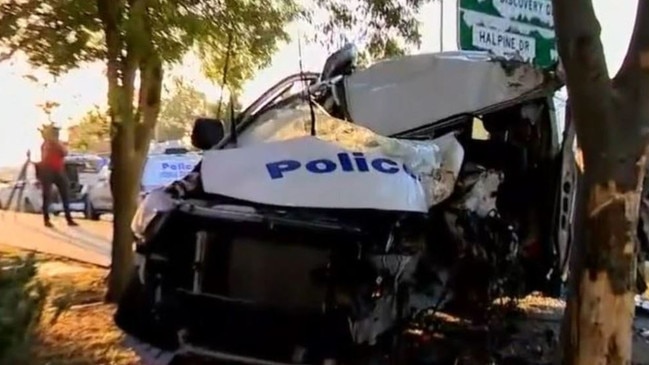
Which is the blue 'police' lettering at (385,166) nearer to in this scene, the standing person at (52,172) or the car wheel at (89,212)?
the standing person at (52,172)

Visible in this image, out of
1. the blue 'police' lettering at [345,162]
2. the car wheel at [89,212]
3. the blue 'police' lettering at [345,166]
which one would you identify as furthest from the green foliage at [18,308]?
the car wheel at [89,212]

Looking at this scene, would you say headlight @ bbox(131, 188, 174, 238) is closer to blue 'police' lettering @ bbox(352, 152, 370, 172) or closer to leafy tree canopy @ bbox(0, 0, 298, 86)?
blue 'police' lettering @ bbox(352, 152, 370, 172)

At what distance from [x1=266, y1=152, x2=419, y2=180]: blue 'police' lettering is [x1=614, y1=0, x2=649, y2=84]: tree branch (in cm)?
140

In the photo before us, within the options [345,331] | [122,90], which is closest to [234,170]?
[345,331]

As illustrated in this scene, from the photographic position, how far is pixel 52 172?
1578cm

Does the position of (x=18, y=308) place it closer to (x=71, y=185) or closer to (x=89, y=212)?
(x=89, y=212)

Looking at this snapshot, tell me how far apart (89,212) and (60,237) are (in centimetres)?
468

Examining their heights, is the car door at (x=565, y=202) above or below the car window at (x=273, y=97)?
below

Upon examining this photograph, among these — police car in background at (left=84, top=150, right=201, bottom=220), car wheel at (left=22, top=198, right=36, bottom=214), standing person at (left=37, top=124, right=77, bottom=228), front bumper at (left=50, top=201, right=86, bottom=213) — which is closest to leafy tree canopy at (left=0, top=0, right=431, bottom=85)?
standing person at (left=37, top=124, right=77, bottom=228)

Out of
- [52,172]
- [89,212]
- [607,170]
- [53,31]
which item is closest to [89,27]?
[53,31]

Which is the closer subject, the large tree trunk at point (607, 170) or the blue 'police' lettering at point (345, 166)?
the large tree trunk at point (607, 170)

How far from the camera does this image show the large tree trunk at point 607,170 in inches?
180

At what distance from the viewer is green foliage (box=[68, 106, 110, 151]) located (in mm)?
9258

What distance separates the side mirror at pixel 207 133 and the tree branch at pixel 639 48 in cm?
319
